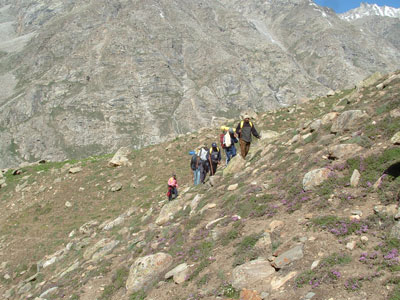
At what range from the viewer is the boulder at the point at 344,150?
1034cm

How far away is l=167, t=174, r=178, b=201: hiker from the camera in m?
18.5

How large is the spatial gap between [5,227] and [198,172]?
1686 cm

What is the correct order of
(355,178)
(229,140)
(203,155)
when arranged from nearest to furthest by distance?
(355,178), (229,140), (203,155)

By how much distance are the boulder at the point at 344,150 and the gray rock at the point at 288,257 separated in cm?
447

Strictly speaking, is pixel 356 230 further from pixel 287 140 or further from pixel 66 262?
pixel 66 262

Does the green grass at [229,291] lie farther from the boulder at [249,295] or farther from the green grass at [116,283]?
the green grass at [116,283]

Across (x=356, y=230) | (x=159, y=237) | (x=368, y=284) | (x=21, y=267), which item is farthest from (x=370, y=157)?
(x=21, y=267)

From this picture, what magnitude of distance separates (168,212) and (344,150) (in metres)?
8.60

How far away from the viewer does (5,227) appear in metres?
24.1

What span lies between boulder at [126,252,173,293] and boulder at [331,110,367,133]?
340 inches

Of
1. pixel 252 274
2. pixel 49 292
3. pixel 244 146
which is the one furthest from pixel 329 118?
pixel 49 292

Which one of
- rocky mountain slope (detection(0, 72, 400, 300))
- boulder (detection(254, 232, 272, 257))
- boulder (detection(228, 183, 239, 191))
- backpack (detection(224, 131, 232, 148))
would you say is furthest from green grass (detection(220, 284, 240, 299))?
backpack (detection(224, 131, 232, 148))

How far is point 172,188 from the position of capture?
1892 cm

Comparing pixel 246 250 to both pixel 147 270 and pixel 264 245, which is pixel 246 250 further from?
pixel 147 270
